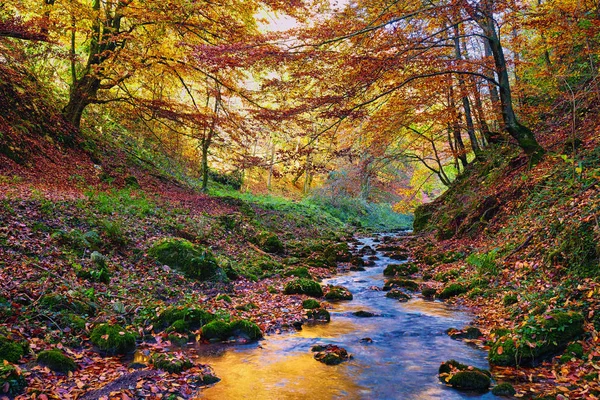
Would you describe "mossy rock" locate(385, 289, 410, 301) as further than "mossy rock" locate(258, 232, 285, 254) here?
No

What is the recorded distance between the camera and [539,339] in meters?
4.96

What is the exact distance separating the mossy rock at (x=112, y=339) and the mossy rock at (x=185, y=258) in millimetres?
3138

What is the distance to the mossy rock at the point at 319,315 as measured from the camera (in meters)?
7.57

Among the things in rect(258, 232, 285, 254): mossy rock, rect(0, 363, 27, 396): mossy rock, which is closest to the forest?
rect(0, 363, 27, 396): mossy rock

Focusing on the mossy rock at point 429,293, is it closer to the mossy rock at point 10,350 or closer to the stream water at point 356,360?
the stream water at point 356,360

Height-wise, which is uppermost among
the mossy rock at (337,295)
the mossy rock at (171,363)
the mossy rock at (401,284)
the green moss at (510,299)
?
the green moss at (510,299)

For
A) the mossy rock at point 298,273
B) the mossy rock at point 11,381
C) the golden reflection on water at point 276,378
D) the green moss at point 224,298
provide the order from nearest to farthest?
the mossy rock at point 11,381 < the golden reflection on water at point 276,378 < the green moss at point 224,298 < the mossy rock at point 298,273

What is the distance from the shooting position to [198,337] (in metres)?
6.17

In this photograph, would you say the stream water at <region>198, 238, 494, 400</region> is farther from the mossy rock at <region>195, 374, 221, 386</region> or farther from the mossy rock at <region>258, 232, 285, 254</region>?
the mossy rock at <region>258, 232, 285, 254</region>

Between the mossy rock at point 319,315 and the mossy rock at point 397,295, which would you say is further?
the mossy rock at point 397,295

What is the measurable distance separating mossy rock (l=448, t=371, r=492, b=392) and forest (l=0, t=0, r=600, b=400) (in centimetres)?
Result: 2

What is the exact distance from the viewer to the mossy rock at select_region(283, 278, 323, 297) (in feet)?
30.4

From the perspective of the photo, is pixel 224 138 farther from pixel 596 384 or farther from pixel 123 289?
pixel 596 384

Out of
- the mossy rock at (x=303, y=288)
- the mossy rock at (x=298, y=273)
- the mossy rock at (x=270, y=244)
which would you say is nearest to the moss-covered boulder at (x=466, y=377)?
the mossy rock at (x=303, y=288)
